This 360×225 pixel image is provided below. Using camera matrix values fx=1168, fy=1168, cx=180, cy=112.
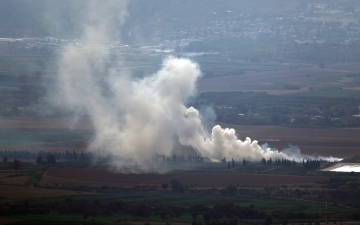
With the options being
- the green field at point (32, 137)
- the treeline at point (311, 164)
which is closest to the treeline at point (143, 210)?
the treeline at point (311, 164)

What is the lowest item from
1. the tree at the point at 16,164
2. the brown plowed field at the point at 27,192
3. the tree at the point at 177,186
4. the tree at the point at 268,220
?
the tree at the point at 268,220

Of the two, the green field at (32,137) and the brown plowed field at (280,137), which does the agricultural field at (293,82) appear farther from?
the green field at (32,137)

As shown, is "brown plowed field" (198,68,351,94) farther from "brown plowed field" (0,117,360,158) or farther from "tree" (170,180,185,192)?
"tree" (170,180,185,192)

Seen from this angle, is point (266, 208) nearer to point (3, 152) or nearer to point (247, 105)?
point (3, 152)

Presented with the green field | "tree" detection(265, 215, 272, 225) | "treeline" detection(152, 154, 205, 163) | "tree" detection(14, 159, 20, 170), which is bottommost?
"tree" detection(265, 215, 272, 225)

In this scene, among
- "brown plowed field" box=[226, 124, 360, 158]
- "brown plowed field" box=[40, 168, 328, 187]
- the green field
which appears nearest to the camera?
"brown plowed field" box=[40, 168, 328, 187]

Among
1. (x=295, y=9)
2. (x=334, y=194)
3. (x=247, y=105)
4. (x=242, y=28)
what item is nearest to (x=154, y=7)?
(x=242, y=28)

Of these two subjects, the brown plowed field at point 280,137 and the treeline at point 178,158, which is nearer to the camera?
the treeline at point 178,158

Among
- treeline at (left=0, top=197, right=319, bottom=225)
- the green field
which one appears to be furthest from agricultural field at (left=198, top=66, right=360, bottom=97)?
treeline at (left=0, top=197, right=319, bottom=225)

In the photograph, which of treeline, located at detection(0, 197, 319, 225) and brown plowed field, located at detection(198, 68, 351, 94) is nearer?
treeline, located at detection(0, 197, 319, 225)
